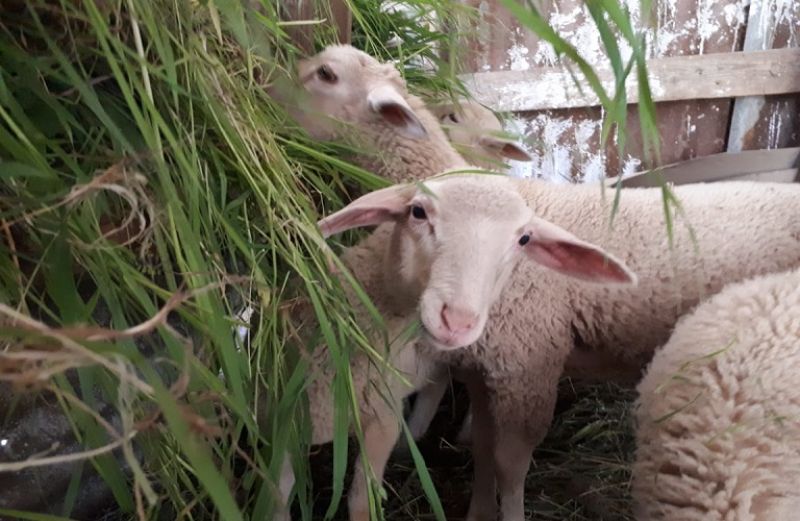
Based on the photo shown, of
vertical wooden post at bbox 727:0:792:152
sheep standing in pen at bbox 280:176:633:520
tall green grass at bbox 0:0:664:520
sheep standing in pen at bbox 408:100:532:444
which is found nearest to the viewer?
Answer: tall green grass at bbox 0:0:664:520

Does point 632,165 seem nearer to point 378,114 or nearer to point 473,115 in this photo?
point 473,115

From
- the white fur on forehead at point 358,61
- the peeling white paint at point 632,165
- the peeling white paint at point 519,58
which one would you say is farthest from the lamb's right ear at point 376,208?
the peeling white paint at point 632,165

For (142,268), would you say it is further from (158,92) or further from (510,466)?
(510,466)

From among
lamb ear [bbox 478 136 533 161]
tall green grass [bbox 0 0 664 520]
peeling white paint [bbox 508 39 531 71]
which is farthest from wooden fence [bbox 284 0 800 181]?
tall green grass [bbox 0 0 664 520]

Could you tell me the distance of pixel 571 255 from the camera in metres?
1.38

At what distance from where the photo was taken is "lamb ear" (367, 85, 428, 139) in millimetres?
1707

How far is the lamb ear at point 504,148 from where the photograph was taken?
2119 millimetres

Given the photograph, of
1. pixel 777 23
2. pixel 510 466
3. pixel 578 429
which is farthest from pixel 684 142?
pixel 510 466

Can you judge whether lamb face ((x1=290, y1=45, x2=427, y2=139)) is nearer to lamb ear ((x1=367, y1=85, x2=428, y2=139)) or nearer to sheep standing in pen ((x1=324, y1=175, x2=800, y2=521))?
lamb ear ((x1=367, y1=85, x2=428, y2=139))

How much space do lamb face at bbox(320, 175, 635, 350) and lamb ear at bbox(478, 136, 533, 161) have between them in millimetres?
740

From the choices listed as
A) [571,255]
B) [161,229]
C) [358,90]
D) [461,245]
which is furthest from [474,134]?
[161,229]

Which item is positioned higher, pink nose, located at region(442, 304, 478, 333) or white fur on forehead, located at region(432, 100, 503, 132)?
white fur on forehead, located at region(432, 100, 503, 132)

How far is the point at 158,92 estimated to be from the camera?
859mm

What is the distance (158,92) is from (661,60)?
9.44 feet
